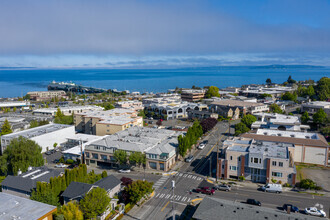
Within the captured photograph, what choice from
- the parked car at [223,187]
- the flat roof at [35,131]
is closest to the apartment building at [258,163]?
the parked car at [223,187]

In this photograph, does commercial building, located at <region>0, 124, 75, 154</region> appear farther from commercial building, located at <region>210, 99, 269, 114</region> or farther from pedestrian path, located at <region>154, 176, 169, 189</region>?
commercial building, located at <region>210, 99, 269, 114</region>

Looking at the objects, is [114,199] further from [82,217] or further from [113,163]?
[113,163]

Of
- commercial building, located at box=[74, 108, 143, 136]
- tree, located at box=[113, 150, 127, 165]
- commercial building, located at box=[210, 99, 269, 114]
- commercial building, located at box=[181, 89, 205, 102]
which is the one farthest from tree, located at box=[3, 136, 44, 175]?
commercial building, located at box=[181, 89, 205, 102]

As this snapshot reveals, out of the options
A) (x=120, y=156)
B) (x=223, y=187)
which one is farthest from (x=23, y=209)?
(x=223, y=187)

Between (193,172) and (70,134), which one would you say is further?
(70,134)

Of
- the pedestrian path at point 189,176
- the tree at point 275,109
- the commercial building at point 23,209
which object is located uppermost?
the tree at point 275,109

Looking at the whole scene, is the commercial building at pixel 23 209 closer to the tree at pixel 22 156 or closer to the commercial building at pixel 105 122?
the tree at pixel 22 156

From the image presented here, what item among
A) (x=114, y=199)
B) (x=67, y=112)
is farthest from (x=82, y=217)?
(x=67, y=112)
